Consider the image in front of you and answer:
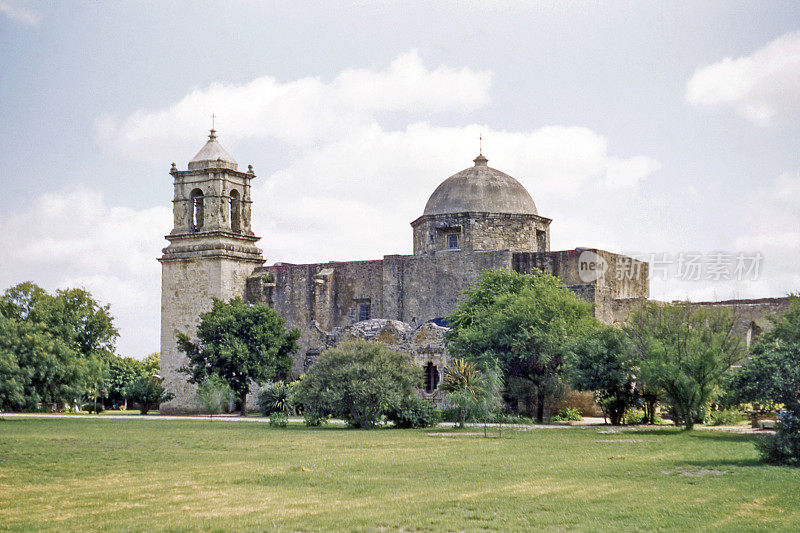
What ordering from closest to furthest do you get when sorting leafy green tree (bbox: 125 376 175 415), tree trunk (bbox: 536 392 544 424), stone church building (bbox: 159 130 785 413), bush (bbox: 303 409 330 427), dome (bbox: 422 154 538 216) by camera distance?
bush (bbox: 303 409 330 427), tree trunk (bbox: 536 392 544 424), stone church building (bbox: 159 130 785 413), dome (bbox: 422 154 538 216), leafy green tree (bbox: 125 376 175 415)

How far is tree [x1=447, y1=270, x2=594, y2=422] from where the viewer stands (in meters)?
29.0

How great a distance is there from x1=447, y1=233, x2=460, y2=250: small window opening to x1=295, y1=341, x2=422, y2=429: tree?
15.4 metres

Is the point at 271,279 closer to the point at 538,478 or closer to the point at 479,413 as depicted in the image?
the point at 479,413

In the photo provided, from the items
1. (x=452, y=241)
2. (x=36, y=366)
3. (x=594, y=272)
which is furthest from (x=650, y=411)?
(x=36, y=366)

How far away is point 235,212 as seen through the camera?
45.0 m

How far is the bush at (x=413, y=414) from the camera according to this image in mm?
26703

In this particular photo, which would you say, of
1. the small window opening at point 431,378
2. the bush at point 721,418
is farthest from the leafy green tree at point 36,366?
the bush at point 721,418

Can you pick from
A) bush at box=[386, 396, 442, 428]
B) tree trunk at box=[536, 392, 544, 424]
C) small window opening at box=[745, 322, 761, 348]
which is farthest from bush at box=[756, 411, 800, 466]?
small window opening at box=[745, 322, 761, 348]

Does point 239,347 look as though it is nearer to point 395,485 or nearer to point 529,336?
point 529,336

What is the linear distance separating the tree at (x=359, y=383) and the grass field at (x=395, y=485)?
16.9 ft

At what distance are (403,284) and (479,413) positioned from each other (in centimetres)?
1770

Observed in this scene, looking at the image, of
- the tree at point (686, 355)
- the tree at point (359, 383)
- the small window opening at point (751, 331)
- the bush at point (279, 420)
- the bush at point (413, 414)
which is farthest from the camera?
the small window opening at point (751, 331)

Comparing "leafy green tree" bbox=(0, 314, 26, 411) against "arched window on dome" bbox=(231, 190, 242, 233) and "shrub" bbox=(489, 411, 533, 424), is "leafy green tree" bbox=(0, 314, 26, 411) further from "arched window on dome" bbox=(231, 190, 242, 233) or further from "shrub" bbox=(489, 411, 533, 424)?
"arched window on dome" bbox=(231, 190, 242, 233)

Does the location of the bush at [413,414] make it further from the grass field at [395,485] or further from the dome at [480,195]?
the dome at [480,195]
